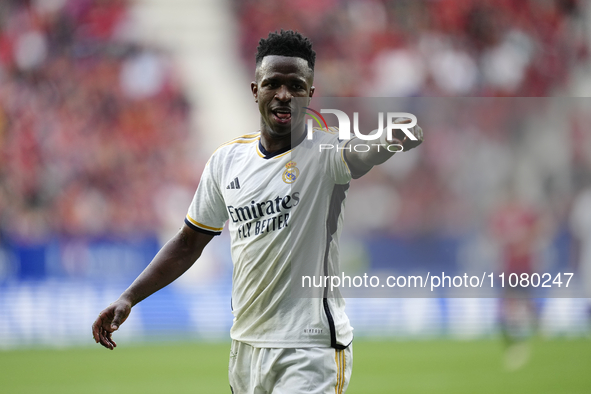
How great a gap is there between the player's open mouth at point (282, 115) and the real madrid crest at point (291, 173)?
7.9 inches

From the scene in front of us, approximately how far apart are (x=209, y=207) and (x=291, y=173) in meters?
0.57

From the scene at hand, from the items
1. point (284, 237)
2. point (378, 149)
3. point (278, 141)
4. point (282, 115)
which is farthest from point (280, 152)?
point (378, 149)

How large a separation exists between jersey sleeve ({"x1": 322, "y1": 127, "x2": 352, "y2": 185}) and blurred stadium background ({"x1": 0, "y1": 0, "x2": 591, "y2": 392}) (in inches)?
137

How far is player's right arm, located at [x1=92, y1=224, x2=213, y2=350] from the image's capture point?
10.7 ft

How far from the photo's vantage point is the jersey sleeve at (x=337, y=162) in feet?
10.0

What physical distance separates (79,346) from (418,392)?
4870mm

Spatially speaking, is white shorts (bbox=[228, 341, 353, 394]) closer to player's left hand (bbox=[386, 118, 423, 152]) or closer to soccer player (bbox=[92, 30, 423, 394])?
soccer player (bbox=[92, 30, 423, 394])

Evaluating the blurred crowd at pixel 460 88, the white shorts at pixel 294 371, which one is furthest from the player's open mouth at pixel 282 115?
the blurred crowd at pixel 460 88

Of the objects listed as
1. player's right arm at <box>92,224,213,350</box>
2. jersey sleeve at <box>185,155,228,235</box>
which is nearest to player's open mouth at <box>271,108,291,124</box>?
jersey sleeve at <box>185,155,228,235</box>

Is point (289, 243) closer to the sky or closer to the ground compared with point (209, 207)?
closer to the ground

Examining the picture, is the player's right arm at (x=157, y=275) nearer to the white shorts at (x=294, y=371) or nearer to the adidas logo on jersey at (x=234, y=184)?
the adidas logo on jersey at (x=234, y=184)

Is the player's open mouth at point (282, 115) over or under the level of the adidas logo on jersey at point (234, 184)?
over

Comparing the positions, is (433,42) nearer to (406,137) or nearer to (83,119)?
(83,119)

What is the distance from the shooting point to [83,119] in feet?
40.2
